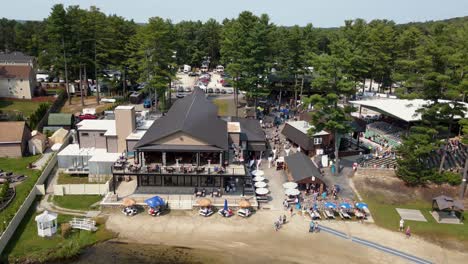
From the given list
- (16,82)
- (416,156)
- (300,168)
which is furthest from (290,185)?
(16,82)

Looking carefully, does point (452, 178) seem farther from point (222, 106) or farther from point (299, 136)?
point (222, 106)

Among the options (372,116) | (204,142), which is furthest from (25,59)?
(372,116)

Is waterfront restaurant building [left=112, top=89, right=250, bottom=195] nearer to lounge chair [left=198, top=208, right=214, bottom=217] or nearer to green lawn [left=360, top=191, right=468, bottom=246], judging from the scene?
lounge chair [left=198, top=208, right=214, bottom=217]

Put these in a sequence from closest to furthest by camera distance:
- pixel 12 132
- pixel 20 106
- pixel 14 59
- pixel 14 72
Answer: pixel 12 132, pixel 20 106, pixel 14 72, pixel 14 59

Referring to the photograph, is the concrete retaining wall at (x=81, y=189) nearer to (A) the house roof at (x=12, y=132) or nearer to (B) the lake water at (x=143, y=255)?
(B) the lake water at (x=143, y=255)

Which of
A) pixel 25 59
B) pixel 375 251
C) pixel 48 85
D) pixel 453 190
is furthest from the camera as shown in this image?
pixel 25 59

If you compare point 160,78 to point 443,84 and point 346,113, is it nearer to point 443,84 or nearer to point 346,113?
point 346,113
